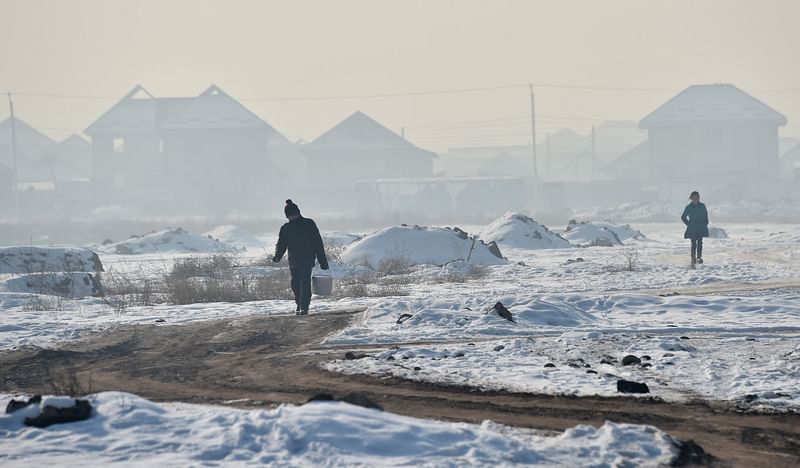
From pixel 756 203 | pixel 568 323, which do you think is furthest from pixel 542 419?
pixel 756 203

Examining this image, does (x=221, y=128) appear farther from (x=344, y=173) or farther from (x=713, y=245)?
(x=713, y=245)

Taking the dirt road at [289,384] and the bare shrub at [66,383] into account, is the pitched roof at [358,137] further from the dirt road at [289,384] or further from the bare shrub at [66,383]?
the bare shrub at [66,383]

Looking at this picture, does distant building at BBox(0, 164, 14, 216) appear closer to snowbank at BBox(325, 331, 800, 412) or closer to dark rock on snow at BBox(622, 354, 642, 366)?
snowbank at BBox(325, 331, 800, 412)

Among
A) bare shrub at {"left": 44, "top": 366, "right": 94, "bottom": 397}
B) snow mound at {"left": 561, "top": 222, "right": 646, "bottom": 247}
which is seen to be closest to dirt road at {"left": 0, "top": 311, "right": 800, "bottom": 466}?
bare shrub at {"left": 44, "top": 366, "right": 94, "bottom": 397}

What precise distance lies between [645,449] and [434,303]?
8.46m

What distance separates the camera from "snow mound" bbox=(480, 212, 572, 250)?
119 feet

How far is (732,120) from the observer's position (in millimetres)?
83125

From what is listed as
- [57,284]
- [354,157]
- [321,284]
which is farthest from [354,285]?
[354,157]

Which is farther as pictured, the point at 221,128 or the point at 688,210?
the point at 221,128

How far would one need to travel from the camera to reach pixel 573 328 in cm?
1376

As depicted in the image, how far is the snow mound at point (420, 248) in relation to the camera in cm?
2859

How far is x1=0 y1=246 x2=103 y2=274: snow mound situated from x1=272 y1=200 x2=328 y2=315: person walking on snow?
43.9 ft

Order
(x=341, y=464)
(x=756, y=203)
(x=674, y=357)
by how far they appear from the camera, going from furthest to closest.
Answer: (x=756, y=203) < (x=674, y=357) < (x=341, y=464)

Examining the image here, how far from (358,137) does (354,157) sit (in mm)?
2027
